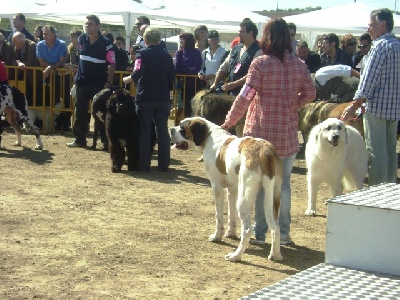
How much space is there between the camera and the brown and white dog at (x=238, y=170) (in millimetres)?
6023

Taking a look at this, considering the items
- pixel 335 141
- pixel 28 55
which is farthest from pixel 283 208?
pixel 28 55

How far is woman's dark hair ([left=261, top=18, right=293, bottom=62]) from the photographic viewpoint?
6395 millimetres

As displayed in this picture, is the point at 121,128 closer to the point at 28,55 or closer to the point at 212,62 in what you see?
the point at 212,62

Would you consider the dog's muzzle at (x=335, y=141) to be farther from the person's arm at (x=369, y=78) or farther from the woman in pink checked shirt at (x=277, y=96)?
the woman in pink checked shirt at (x=277, y=96)

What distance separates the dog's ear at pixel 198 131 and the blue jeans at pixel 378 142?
5.94 ft

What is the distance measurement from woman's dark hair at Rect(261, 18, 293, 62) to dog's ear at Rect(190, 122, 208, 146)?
37.3 inches

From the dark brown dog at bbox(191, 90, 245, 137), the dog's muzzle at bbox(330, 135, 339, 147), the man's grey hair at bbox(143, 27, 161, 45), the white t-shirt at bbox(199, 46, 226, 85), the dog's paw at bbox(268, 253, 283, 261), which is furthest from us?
the white t-shirt at bbox(199, 46, 226, 85)

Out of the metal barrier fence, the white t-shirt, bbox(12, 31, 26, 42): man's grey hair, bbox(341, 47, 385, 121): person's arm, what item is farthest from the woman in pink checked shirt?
bbox(12, 31, 26, 42): man's grey hair

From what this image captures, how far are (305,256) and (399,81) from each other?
212cm

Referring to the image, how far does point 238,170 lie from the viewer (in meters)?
6.33

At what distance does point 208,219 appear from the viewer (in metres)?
7.89

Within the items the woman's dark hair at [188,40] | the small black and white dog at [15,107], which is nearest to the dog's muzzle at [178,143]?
the small black and white dog at [15,107]

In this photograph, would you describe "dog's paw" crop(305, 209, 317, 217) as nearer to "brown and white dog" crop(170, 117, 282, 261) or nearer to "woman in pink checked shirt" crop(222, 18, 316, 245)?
"brown and white dog" crop(170, 117, 282, 261)

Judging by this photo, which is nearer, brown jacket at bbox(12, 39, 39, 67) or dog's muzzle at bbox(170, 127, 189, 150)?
dog's muzzle at bbox(170, 127, 189, 150)
